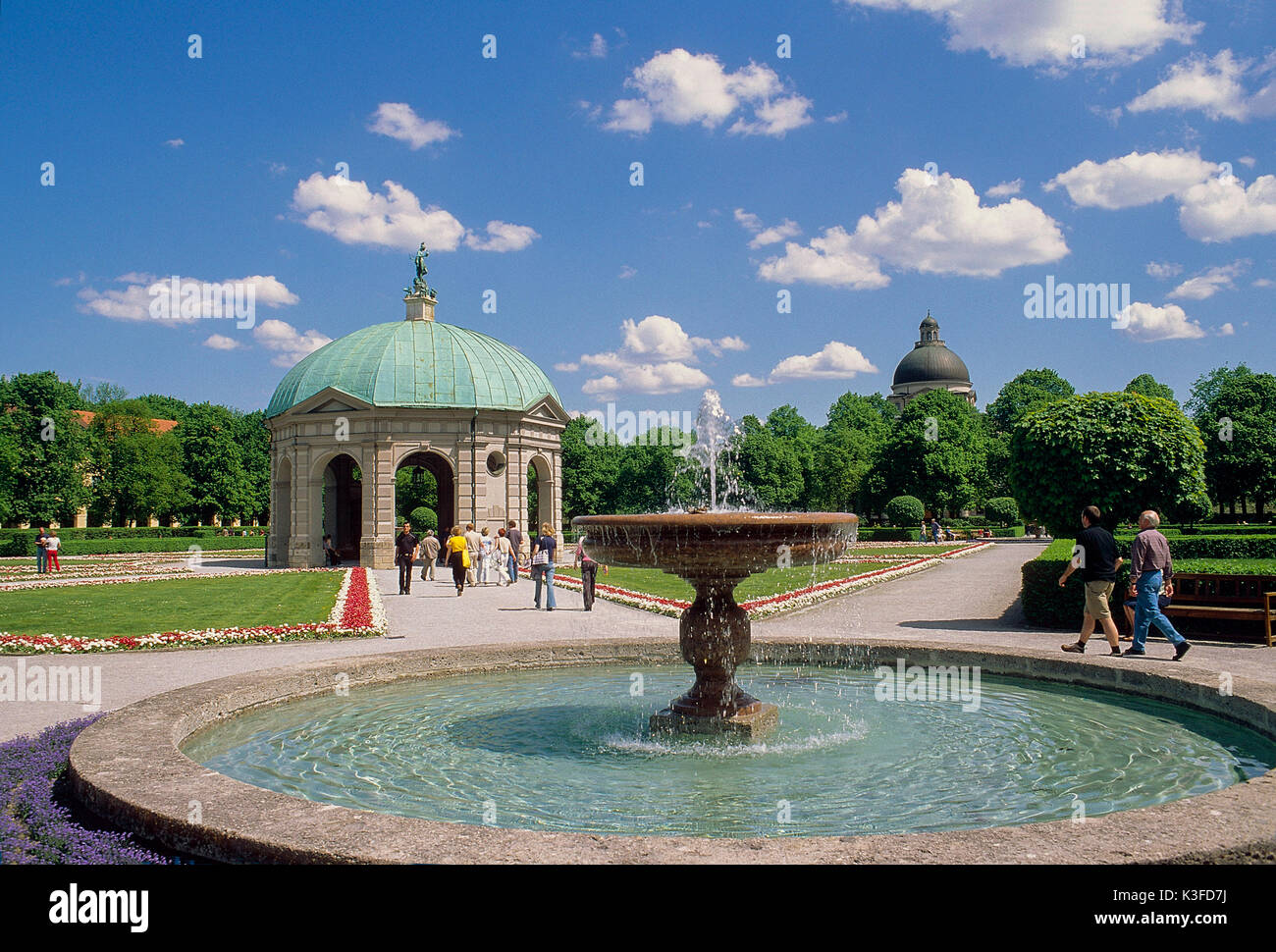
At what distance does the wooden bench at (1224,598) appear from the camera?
12617 millimetres

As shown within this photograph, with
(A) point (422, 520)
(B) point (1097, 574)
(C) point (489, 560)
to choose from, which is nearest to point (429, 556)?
(C) point (489, 560)

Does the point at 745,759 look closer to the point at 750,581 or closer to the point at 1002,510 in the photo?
the point at 750,581

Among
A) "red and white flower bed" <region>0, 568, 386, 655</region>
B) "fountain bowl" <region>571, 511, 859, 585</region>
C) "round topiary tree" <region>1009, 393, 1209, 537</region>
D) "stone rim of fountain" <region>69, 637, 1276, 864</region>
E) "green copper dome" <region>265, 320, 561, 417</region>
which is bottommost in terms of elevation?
"red and white flower bed" <region>0, 568, 386, 655</region>

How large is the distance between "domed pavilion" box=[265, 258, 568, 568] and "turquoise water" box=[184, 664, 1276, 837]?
2578 centimetres

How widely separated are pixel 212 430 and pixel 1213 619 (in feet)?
235

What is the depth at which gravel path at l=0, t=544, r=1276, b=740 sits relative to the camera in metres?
10.0

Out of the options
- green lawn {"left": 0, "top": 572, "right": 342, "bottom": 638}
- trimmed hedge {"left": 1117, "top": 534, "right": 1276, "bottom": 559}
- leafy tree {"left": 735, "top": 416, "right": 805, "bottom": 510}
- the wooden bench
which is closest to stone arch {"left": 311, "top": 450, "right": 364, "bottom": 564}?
green lawn {"left": 0, "top": 572, "right": 342, "bottom": 638}

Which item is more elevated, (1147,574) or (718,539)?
(718,539)

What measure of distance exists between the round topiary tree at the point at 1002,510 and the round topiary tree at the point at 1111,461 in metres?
47.3

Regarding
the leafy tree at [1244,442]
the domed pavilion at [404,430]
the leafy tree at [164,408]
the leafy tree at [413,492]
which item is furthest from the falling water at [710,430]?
the leafy tree at [164,408]

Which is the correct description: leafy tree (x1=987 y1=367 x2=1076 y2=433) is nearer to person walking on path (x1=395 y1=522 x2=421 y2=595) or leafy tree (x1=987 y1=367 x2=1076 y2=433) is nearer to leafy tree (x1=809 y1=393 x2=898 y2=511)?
leafy tree (x1=809 y1=393 x2=898 y2=511)

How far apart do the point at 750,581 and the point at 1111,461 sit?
31.9 feet

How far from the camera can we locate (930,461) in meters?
61.0

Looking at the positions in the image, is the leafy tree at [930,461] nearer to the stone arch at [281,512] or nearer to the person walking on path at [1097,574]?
the stone arch at [281,512]
